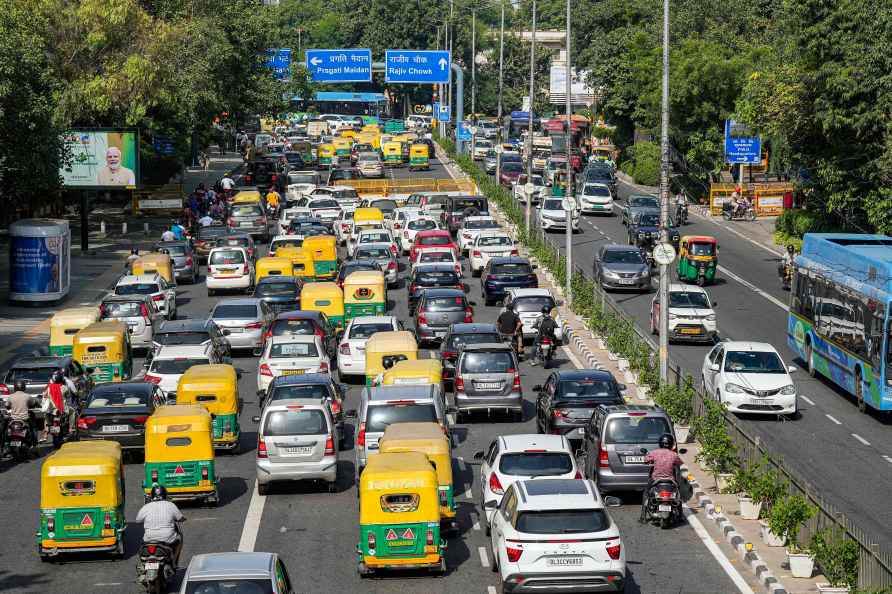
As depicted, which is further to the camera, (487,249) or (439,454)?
(487,249)

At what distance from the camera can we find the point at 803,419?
30000 millimetres

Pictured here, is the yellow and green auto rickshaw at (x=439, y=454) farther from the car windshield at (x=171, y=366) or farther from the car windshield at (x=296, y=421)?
the car windshield at (x=171, y=366)

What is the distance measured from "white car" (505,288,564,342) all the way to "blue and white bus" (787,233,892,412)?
669 centimetres

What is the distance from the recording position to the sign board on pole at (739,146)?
7194 centimetres

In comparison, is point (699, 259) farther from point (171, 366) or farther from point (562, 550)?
point (562, 550)

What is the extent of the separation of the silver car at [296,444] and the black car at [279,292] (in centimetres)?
1849

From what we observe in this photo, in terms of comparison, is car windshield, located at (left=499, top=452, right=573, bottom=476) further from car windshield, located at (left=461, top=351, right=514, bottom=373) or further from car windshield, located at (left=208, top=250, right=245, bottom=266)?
car windshield, located at (left=208, top=250, right=245, bottom=266)

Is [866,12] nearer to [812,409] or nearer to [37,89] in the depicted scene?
[812,409]

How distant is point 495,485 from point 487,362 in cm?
879

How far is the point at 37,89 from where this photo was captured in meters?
52.5

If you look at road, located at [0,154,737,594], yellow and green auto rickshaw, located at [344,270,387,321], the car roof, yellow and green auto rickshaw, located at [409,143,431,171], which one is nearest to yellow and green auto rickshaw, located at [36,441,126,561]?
road, located at [0,154,737,594]

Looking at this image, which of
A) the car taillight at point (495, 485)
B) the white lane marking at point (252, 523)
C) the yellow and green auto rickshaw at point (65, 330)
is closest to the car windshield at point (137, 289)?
the yellow and green auto rickshaw at point (65, 330)

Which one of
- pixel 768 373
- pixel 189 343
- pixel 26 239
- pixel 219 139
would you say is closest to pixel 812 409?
pixel 768 373

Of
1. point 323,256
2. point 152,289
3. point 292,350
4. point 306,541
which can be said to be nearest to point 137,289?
point 152,289
